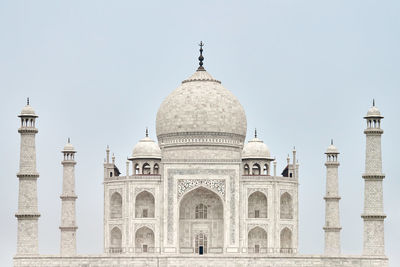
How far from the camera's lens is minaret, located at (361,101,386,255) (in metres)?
58.3

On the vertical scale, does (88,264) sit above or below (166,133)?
below

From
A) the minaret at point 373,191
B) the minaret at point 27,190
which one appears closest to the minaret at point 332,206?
the minaret at point 373,191

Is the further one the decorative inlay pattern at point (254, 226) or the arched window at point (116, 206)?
the arched window at point (116, 206)

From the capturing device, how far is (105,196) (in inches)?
2491

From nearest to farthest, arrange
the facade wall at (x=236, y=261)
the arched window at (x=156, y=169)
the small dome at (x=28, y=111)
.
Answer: the facade wall at (x=236, y=261), the small dome at (x=28, y=111), the arched window at (x=156, y=169)

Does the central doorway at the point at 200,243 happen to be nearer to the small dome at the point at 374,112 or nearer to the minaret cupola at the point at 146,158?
the minaret cupola at the point at 146,158

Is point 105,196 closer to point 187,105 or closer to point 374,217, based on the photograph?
point 187,105

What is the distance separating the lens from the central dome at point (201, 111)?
212 feet

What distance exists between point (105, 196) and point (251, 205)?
6.91 meters

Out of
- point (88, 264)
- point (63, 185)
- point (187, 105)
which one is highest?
point (187, 105)

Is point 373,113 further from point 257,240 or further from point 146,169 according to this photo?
point 146,169

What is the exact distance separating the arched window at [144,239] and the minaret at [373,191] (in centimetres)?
1025

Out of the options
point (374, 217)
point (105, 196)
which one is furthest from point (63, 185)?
point (374, 217)

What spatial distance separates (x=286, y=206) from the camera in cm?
6353
